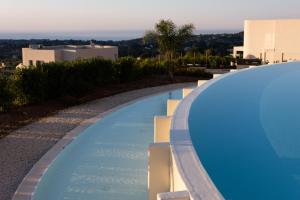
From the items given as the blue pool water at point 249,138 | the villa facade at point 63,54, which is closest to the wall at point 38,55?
the villa facade at point 63,54

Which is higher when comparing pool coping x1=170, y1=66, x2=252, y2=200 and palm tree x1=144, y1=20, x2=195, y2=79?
palm tree x1=144, y1=20, x2=195, y2=79

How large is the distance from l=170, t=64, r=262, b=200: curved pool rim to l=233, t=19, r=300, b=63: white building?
74.0 feet

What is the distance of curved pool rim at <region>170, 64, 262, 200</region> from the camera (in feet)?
10.9

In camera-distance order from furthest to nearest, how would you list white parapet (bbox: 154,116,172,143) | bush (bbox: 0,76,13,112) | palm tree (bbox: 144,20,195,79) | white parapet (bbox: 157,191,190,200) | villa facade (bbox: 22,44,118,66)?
villa facade (bbox: 22,44,118,66), palm tree (bbox: 144,20,195,79), bush (bbox: 0,76,13,112), white parapet (bbox: 154,116,172,143), white parapet (bbox: 157,191,190,200)

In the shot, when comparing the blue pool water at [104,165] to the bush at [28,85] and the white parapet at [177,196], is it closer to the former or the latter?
the white parapet at [177,196]

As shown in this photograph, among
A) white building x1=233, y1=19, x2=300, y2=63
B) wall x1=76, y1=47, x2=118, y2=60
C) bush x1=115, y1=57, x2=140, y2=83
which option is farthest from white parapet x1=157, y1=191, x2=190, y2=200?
wall x1=76, y1=47, x2=118, y2=60

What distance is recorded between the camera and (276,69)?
15594 millimetres

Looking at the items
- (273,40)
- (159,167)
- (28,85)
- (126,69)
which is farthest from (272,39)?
(159,167)

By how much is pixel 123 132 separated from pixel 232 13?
2736cm

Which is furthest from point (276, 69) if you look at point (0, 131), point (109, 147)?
point (0, 131)

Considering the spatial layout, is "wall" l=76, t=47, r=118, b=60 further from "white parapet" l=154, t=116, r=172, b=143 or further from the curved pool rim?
the curved pool rim

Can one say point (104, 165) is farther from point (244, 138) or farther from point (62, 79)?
point (62, 79)

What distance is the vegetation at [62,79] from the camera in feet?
38.3

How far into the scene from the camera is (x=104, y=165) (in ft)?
23.2
